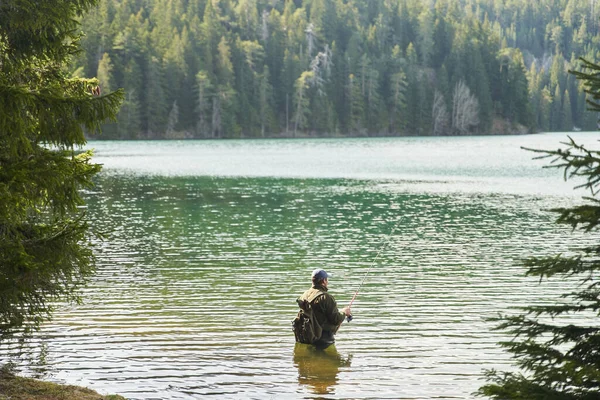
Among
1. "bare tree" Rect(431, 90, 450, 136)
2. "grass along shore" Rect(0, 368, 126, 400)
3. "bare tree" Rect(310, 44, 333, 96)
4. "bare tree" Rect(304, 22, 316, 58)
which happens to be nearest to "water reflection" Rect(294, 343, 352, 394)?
"grass along shore" Rect(0, 368, 126, 400)

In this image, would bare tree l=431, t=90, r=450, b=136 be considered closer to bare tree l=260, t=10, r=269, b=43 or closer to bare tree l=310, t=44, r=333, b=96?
bare tree l=310, t=44, r=333, b=96

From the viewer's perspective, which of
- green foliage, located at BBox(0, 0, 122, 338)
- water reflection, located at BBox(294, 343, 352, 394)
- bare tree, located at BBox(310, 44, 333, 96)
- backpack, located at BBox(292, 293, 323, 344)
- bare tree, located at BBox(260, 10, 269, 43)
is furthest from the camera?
bare tree, located at BBox(260, 10, 269, 43)

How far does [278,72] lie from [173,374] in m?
164

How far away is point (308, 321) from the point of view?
11891mm

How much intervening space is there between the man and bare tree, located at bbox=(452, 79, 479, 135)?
161 m

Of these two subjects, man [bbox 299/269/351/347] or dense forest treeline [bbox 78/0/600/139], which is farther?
dense forest treeline [bbox 78/0/600/139]

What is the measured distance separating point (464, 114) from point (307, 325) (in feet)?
530

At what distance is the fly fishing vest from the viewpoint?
11.8m

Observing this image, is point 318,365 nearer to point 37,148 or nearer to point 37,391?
point 37,391

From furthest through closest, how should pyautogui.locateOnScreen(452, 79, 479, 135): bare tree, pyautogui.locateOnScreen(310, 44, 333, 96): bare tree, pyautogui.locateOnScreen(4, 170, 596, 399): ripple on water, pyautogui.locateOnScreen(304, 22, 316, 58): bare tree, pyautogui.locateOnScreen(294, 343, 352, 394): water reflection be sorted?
pyautogui.locateOnScreen(304, 22, 316, 58): bare tree → pyautogui.locateOnScreen(310, 44, 333, 96): bare tree → pyautogui.locateOnScreen(452, 79, 479, 135): bare tree → pyautogui.locateOnScreen(4, 170, 596, 399): ripple on water → pyautogui.locateOnScreen(294, 343, 352, 394): water reflection

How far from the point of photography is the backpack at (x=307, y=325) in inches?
466

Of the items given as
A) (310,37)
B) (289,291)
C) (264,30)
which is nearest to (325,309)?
(289,291)

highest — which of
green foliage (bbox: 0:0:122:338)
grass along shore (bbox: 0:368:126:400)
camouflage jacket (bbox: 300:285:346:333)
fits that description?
green foliage (bbox: 0:0:122:338)

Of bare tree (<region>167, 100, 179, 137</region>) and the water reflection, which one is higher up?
bare tree (<region>167, 100, 179, 137</region>)
